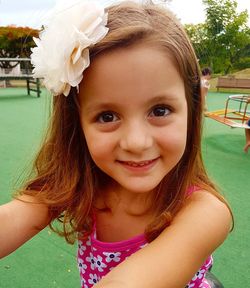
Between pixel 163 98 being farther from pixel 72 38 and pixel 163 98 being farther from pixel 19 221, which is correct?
pixel 19 221

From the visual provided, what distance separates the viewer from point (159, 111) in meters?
0.80

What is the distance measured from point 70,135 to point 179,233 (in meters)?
0.44

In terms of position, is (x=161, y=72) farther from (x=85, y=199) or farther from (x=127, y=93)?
(x=85, y=199)

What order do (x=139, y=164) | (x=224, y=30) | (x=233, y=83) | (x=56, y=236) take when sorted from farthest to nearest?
(x=224, y=30)
(x=233, y=83)
(x=56, y=236)
(x=139, y=164)

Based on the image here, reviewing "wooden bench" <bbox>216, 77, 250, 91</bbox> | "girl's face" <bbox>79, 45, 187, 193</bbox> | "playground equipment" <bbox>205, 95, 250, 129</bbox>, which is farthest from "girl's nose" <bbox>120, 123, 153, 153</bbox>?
"wooden bench" <bbox>216, 77, 250, 91</bbox>

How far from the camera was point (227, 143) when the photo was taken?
462 cm

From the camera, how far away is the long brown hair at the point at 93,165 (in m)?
0.84

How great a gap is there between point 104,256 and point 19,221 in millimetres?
235

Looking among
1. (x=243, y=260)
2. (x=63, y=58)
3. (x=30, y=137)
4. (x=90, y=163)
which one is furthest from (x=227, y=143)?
(x=63, y=58)

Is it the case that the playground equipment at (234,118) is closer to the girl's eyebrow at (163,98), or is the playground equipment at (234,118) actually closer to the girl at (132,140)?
the girl at (132,140)

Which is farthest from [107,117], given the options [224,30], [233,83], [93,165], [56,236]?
[224,30]

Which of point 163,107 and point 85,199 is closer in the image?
point 163,107

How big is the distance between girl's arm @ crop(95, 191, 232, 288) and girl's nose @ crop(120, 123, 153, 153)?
0.18m

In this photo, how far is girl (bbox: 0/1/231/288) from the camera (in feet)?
2.50
